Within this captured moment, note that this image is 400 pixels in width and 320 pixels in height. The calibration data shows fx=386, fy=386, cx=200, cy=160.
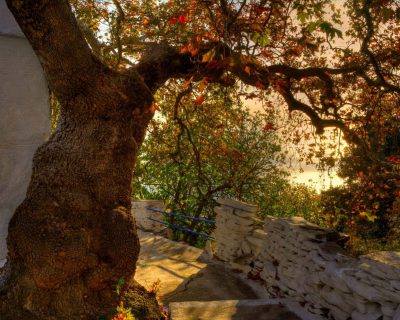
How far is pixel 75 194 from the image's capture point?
471 cm

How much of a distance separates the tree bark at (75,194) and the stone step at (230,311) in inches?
22.7

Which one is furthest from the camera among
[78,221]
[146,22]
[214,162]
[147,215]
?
[214,162]

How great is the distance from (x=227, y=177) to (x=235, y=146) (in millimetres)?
1317

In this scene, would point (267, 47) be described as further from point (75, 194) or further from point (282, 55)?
point (75, 194)

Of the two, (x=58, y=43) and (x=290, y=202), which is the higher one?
(x=58, y=43)

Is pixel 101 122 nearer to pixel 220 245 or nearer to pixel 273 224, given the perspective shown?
pixel 273 224

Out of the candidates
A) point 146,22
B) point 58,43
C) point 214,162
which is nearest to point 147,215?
point 214,162

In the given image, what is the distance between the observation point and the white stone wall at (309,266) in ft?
14.2

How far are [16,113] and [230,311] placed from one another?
396 centimetres

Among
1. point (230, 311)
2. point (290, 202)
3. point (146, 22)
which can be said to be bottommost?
point (230, 311)

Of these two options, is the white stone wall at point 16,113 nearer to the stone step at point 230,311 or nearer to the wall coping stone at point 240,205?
the stone step at point 230,311

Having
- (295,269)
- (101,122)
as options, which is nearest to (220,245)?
(295,269)

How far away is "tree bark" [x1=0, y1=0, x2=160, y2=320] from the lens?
4484 mm

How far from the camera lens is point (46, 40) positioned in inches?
173
